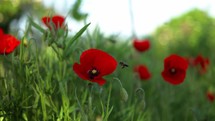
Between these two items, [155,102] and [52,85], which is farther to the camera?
[155,102]

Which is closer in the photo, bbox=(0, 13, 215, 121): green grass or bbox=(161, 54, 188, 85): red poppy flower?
bbox=(0, 13, 215, 121): green grass

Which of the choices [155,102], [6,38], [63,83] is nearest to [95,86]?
[63,83]

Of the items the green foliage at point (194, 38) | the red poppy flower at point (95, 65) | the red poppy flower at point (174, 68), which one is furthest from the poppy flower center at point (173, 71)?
the green foliage at point (194, 38)

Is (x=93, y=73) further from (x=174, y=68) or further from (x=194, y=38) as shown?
(x=194, y=38)

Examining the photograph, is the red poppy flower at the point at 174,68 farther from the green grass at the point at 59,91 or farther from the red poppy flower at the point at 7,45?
the red poppy flower at the point at 7,45

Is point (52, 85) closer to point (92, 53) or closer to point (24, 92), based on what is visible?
point (24, 92)

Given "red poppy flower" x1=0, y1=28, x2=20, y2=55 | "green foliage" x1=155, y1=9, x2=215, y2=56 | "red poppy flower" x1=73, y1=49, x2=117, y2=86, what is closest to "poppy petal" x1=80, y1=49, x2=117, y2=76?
"red poppy flower" x1=73, y1=49, x2=117, y2=86

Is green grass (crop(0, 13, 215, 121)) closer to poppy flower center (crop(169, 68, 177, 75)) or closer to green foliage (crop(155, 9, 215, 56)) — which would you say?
poppy flower center (crop(169, 68, 177, 75))
